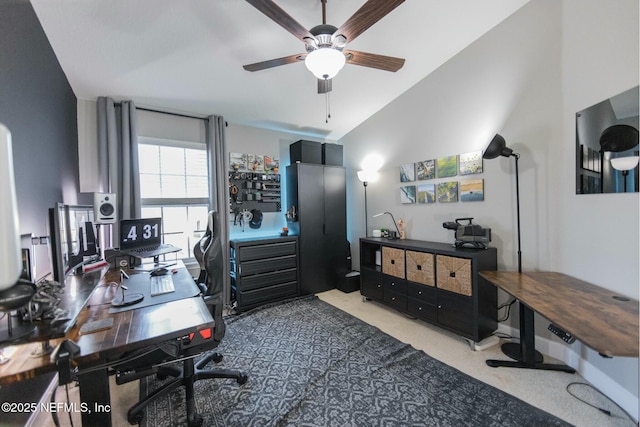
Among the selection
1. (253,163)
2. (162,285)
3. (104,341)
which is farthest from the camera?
(253,163)

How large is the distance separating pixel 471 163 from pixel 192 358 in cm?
303

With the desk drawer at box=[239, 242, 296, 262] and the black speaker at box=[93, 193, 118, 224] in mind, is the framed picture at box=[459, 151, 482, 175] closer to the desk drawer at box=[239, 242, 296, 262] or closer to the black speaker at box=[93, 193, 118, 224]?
the desk drawer at box=[239, 242, 296, 262]

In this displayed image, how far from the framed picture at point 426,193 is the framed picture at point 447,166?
0.18 metres

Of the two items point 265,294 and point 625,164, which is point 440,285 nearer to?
point 625,164

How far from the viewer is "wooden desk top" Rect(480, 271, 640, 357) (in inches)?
41.6

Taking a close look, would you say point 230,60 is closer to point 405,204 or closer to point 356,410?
point 405,204

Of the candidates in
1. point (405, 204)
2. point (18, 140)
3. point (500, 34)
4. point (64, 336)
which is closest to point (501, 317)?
point (405, 204)

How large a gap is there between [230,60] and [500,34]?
2.57m

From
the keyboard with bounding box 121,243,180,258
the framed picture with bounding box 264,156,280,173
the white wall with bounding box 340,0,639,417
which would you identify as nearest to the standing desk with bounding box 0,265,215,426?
the keyboard with bounding box 121,243,180,258

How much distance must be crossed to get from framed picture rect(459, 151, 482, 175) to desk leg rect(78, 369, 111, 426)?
319cm

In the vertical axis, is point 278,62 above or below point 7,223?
above

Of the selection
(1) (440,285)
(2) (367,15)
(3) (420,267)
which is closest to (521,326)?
(1) (440,285)

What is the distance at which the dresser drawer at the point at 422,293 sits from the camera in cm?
261

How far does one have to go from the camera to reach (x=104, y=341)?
1059 mm
